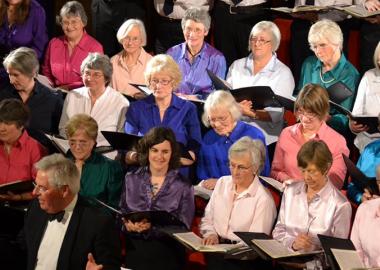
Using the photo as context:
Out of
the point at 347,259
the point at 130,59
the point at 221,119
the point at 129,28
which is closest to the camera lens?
the point at 347,259

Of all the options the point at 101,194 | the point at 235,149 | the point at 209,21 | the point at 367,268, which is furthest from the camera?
the point at 209,21

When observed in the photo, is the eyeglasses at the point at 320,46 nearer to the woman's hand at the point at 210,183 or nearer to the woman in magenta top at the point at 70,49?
the woman's hand at the point at 210,183

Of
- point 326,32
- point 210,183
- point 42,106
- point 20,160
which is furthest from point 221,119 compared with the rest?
point 42,106

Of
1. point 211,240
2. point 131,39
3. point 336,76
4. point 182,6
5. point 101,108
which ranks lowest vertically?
point 211,240

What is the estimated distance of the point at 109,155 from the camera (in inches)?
247

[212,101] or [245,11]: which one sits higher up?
[245,11]

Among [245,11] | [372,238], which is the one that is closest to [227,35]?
[245,11]

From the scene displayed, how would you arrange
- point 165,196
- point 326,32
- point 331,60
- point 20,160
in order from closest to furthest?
1. point 165,196
2. point 20,160
3. point 326,32
4. point 331,60

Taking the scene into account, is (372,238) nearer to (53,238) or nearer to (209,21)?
(53,238)

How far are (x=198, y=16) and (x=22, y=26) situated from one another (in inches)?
55.4

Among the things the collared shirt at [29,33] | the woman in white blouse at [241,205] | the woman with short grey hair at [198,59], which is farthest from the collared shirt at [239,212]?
the collared shirt at [29,33]

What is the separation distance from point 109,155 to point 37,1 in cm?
218

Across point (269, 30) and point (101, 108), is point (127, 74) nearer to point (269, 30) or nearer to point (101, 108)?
point (101, 108)

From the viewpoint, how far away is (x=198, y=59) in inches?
274
